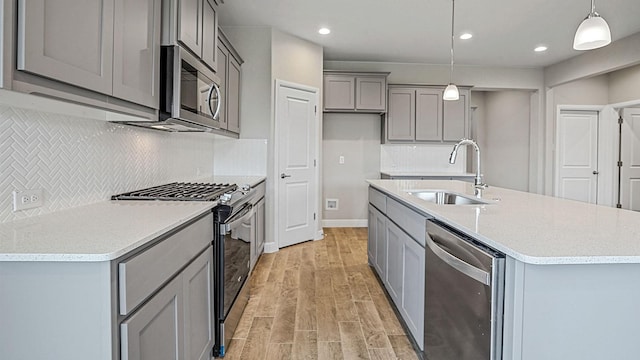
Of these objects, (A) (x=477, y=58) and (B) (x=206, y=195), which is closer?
(B) (x=206, y=195)

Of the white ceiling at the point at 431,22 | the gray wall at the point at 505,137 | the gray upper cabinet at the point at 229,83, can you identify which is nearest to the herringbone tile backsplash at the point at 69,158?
the gray upper cabinet at the point at 229,83

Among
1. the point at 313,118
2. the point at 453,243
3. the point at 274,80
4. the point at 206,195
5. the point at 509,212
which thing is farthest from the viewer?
the point at 313,118

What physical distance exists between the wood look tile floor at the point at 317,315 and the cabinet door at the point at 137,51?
4.89 ft

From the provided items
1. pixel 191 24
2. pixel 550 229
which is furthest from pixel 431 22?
pixel 550 229

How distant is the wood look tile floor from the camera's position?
2.17m

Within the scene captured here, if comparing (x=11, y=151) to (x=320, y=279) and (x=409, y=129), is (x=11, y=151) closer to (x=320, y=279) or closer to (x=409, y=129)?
(x=320, y=279)

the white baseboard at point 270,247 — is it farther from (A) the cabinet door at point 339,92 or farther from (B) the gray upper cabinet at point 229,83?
(A) the cabinet door at point 339,92

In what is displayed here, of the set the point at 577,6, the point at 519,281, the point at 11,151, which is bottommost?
the point at 519,281

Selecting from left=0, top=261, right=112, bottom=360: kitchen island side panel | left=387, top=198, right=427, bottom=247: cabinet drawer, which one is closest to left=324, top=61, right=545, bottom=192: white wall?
left=387, top=198, right=427, bottom=247: cabinet drawer

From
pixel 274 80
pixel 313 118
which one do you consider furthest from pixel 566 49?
pixel 274 80

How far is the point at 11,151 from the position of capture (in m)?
1.40

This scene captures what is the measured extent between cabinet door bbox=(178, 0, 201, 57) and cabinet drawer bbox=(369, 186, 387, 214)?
1722 mm

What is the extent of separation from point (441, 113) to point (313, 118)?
209 centimetres

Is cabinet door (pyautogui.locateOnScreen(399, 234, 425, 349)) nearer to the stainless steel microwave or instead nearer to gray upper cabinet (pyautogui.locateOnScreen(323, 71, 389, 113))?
the stainless steel microwave
